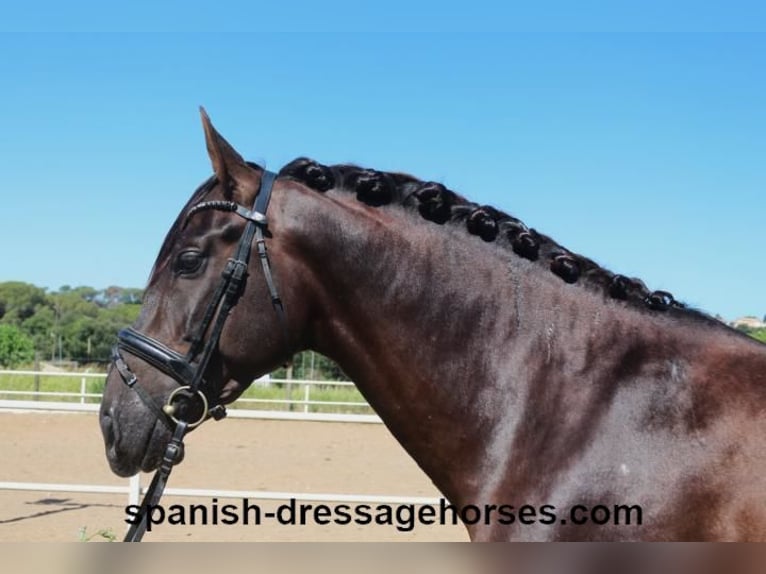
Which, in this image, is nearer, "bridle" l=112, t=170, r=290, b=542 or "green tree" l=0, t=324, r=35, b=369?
"bridle" l=112, t=170, r=290, b=542

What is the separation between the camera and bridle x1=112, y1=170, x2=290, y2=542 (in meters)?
2.20

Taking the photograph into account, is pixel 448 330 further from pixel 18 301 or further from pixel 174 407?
pixel 18 301

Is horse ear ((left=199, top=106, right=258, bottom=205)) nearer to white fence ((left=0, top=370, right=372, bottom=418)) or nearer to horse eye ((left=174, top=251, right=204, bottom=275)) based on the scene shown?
horse eye ((left=174, top=251, right=204, bottom=275))

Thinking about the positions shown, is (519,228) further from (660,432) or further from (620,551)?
(620,551)

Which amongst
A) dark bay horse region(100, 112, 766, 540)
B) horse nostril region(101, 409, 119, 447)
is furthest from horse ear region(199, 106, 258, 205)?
horse nostril region(101, 409, 119, 447)

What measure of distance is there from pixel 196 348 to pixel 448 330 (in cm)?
84

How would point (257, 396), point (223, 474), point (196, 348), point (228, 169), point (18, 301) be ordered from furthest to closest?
point (18, 301), point (257, 396), point (223, 474), point (228, 169), point (196, 348)

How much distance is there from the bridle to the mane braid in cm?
34

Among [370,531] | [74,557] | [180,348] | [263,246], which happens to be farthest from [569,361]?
[370,531]

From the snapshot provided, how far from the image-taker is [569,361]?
218cm

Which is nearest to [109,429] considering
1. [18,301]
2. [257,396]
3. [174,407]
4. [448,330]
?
[174,407]

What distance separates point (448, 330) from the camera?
2.26 meters

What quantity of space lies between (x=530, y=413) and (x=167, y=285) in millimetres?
1269

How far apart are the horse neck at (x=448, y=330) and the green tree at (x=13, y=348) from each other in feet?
128
